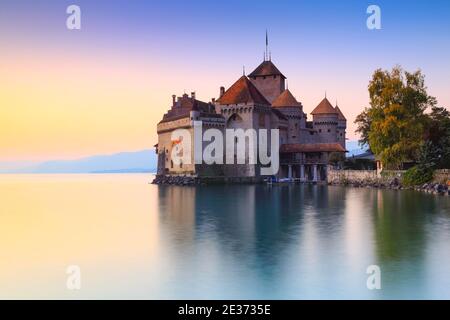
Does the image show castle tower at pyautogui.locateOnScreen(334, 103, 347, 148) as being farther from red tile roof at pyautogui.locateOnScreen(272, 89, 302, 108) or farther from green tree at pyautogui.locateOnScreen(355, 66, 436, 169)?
green tree at pyautogui.locateOnScreen(355, 66, 436, 169)

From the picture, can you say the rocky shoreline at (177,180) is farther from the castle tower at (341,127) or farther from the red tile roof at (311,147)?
the castle tower at (341,127)

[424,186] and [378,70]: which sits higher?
[378,70]

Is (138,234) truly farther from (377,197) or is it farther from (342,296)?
(377,197)

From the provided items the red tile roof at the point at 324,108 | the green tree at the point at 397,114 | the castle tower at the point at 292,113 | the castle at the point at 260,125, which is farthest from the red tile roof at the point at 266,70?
the green tree at the point at 397,114

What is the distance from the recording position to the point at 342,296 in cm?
1142

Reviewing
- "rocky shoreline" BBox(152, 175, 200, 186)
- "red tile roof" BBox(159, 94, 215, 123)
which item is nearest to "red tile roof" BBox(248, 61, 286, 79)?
"red tile roof" BBox(159, 94, 215, 123)

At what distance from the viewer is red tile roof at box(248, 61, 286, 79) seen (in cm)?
6875

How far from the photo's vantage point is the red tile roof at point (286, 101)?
Result: 62250mm

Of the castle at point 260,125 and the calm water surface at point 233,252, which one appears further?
the castle at point 260,125

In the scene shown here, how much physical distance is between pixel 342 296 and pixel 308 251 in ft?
16.6

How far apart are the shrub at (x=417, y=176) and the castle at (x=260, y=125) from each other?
13027mm

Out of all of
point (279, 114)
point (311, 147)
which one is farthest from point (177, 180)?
point (311, 147)

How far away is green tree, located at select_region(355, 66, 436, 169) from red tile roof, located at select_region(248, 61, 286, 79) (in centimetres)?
2797

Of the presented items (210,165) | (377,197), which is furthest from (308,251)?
(210,165)
